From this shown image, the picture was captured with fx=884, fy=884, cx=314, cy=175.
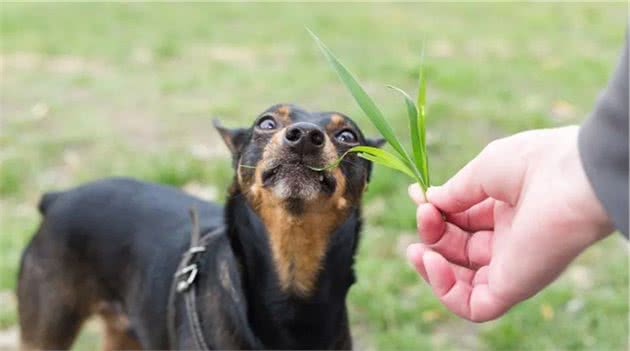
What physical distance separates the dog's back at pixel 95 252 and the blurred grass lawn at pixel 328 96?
0.75 meters

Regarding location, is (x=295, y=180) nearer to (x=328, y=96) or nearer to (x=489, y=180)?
(x=489, y=180)

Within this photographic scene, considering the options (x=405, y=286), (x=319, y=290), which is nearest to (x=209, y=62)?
(x=405, y=286)

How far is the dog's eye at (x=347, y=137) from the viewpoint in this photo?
119 inches

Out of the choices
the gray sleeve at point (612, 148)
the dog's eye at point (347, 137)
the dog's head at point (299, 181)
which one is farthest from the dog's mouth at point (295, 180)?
the gray sleeve at point (612, 148)

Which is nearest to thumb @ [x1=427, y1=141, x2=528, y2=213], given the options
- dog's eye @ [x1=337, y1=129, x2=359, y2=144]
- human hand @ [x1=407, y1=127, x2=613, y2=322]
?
human hand @ [x1=407, y1=127, x2=613, y2=322]

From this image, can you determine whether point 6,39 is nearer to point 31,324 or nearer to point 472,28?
point 472,28

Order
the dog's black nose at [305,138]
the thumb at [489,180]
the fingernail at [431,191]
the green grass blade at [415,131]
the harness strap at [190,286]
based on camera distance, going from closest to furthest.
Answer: the thumb at [489,180], the fingernail at [431,191], the green grass blade at [415,131], the dog's black nose at [305,138], the harness strap at [190,286]

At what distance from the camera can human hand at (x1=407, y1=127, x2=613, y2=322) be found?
1593mm

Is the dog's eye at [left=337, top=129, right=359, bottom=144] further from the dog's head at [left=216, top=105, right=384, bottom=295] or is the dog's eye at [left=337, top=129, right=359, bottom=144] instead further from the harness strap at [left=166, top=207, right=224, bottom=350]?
the harness strap at [left=166, top=207, right=224, bottom=350]

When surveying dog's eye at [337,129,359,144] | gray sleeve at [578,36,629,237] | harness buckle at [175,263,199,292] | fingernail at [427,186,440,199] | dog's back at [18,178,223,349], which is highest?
gray sleeve at [578,36,629,237]

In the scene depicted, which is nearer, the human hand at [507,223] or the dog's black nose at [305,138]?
the human hand at [507,223]

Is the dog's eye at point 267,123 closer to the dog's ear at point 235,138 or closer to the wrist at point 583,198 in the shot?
the dog's ear at point 235,138

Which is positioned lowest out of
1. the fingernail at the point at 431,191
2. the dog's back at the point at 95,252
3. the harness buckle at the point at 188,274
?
the dog's back at the point at 95,252

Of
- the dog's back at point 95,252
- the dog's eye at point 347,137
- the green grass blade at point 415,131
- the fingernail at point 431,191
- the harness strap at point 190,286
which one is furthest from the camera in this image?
the dog's back at point 95,252
